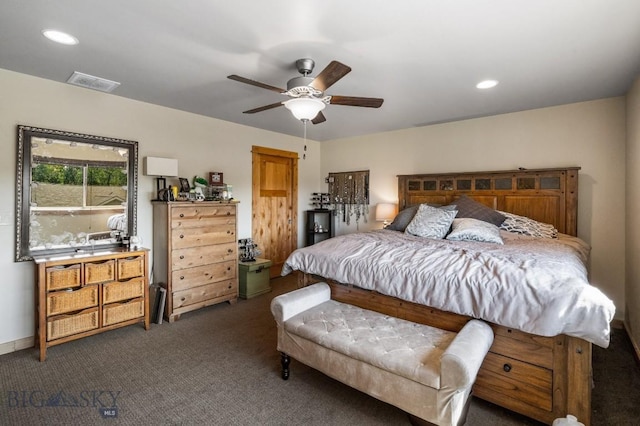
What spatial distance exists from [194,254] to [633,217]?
4540mm

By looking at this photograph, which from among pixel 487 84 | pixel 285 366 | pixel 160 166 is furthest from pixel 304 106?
pixel 160 166

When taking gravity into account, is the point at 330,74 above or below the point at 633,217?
above

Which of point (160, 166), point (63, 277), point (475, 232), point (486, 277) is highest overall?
point (160, 166)

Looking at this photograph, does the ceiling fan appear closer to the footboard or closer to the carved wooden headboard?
the footboard

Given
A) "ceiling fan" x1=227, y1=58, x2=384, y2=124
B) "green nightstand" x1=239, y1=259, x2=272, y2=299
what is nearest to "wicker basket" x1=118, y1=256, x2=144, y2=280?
"green nightstand" x1=239, y1=259, x2=272, y2=299

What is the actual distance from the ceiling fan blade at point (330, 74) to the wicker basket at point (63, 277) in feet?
8.73

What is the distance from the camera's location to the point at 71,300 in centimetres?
274

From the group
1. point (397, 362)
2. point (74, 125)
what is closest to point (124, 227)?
point (74, 125)

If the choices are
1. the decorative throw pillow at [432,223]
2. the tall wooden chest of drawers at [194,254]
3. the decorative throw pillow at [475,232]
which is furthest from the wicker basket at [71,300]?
the decorative throw pillow at [475,232]

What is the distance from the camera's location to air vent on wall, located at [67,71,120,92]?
2.85 meters

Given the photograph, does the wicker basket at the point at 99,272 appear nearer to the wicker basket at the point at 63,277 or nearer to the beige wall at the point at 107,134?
the wicker basket at the point at 63,277

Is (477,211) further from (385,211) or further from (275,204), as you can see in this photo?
(275,204)

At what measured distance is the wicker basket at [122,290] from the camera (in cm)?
295

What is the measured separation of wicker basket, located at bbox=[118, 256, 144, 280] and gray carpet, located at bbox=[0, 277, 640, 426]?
0.61 m
